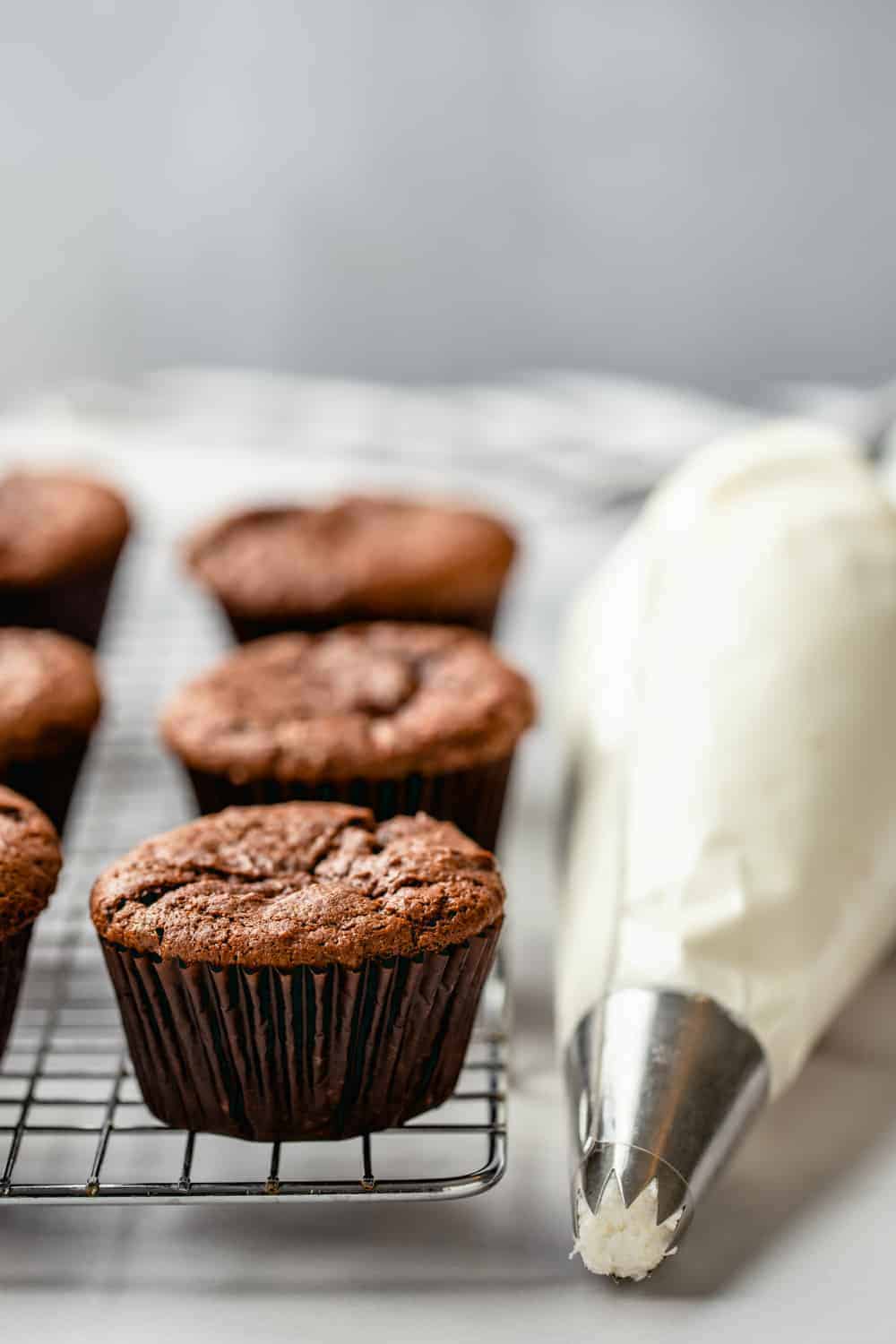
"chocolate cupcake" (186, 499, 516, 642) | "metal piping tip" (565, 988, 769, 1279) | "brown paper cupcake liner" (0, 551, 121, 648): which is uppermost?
"metal piping tip" (565, 988, 769, 1279)

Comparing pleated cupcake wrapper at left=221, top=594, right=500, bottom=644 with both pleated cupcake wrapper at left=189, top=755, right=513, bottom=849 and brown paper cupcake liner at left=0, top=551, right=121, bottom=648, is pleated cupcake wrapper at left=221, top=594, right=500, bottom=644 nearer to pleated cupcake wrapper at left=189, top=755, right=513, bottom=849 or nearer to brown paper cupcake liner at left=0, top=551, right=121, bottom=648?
brown paper cupcake liner at left=0, top=551, right=121, bottom=648

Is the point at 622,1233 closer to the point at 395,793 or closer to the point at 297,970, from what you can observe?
the point at 297,970

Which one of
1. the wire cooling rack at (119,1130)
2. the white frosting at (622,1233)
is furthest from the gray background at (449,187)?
the white frosting at (622,1233)

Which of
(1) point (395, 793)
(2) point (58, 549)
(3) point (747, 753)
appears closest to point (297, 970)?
(1) point (395, 793)

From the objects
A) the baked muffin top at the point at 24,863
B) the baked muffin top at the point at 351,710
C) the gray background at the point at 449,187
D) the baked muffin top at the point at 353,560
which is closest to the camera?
the baked muffin top at the point at 24,863

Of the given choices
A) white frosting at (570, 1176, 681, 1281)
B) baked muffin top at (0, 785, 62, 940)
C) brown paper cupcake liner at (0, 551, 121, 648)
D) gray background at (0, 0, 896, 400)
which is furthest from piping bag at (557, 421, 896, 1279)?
gray background at (0, 0, 896, 400)

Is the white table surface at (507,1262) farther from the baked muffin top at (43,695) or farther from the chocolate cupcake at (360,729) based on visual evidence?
the baked muffin top at (43,695)

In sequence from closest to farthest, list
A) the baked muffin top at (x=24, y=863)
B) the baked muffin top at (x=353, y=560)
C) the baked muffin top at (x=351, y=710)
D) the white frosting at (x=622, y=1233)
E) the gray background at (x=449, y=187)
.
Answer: the white frosting at (x=622, y=1233), the baked muffin top at (x=24, y=863), the baked muffin top at (x=351, y=710), the baked muffin top at (x=353, y=560), the gray background at (x=449, y=187)

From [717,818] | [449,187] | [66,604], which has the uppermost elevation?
[717,818]
